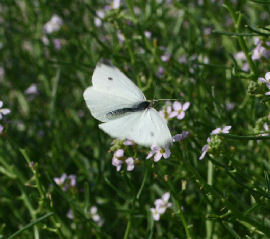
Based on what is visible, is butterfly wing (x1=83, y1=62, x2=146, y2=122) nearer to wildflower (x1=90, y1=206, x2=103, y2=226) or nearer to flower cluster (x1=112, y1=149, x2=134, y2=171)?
flower cluster (x1=112, y1=149, x2=134, y2=171)

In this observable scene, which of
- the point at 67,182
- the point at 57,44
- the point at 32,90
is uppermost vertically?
the point at 57,44

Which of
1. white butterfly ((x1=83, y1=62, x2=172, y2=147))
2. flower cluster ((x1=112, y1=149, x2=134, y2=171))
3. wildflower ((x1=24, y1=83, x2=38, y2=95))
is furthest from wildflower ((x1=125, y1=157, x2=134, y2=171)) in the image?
wildflower ((x1=24, y1=83, x2=38, y2=95))

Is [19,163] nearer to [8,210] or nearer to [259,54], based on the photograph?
[8,210]

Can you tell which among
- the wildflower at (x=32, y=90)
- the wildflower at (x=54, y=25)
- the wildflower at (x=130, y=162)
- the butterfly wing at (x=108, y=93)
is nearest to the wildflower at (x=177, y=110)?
the butterfly wing at (x=108, y=93)

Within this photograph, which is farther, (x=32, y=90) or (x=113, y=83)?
(x=32, y=90)

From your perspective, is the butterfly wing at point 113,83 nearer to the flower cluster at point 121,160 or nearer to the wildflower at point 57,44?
the flower cluster at point 121,160

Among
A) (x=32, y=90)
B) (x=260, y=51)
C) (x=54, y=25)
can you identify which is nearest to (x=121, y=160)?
A: (x=260, y=51)

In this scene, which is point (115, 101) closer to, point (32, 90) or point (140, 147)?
point (140, 147)
